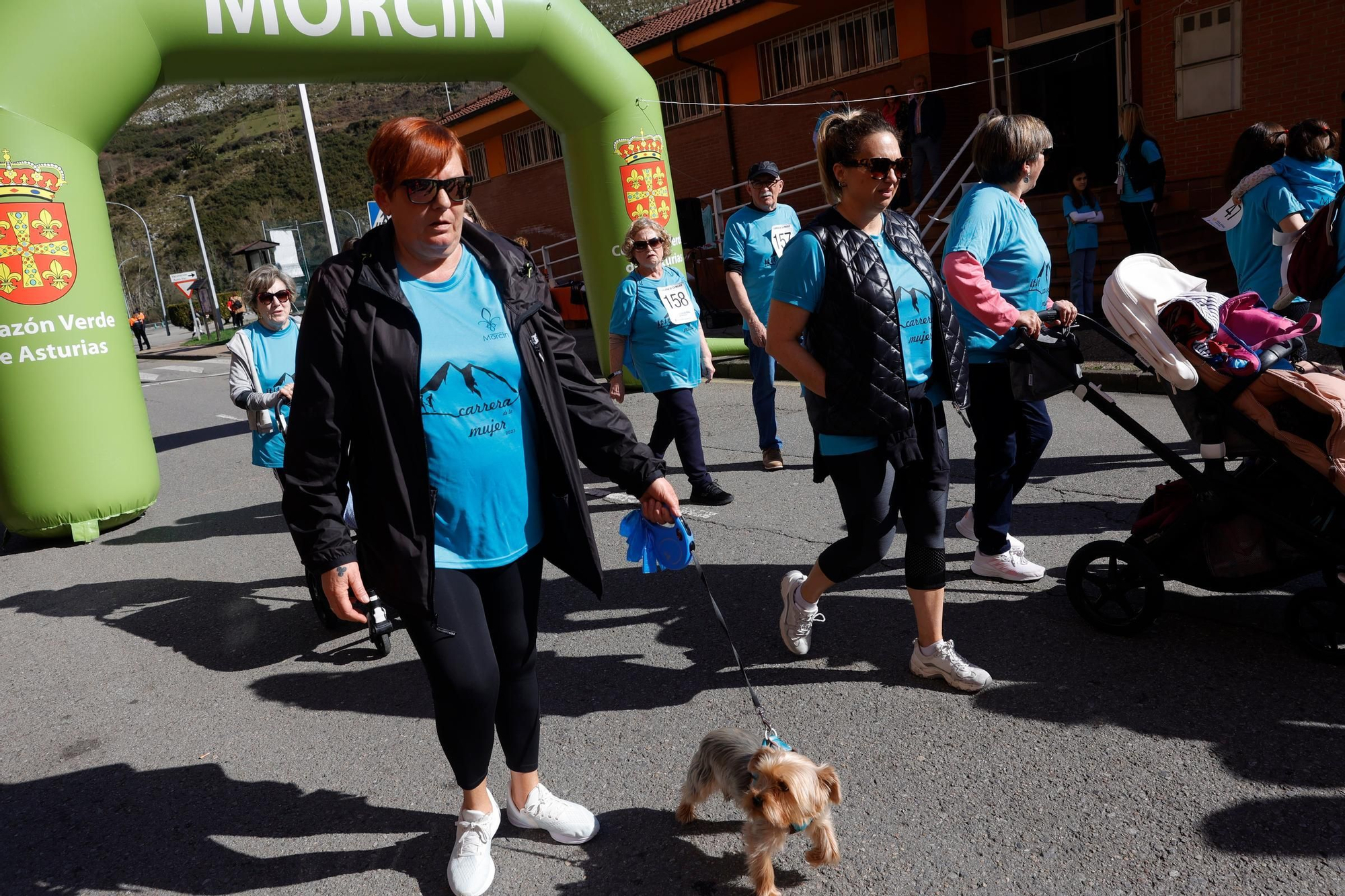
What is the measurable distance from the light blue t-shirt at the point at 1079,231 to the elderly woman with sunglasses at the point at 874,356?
26.3 feet

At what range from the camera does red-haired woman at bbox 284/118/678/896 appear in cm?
228

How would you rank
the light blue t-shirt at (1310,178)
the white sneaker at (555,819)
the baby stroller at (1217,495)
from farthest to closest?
the light blue t-shirt at (1310,178)
the baby stroller at (1217,495)
the white sneaker at (555,819)

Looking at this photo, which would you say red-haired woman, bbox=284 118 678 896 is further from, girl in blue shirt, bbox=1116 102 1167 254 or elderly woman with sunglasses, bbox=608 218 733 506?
girl in blue shirt, bbox=1116 102 1167 254

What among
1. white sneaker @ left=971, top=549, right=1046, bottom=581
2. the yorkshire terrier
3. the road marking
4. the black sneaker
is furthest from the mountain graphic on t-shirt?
the road marking

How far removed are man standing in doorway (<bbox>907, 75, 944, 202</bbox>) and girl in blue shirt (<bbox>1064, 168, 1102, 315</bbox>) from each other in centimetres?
407

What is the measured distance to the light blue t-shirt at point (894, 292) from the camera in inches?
121

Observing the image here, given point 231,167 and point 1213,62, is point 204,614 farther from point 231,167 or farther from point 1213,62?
point 231,167

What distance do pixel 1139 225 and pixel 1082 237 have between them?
70cm

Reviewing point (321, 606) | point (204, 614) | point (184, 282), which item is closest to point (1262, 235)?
point (321, 606)

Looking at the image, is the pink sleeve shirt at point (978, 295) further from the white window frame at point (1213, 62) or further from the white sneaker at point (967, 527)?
the white window frame at point (1213, 62)

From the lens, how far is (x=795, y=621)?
3715 mm

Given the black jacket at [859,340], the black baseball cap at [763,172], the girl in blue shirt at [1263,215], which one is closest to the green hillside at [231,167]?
the black baseball cap at [763,172]

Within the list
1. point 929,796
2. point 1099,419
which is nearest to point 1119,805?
point 929,796

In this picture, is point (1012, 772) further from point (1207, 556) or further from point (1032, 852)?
point (1207, 556)
